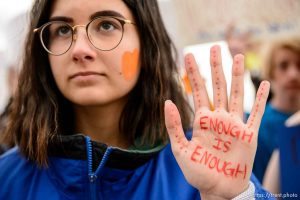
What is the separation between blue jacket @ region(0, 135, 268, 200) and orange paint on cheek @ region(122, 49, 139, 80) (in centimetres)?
29

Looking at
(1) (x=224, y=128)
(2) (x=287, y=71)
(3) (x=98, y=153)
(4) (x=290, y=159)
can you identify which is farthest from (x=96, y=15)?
(2) (x=287, y=71)

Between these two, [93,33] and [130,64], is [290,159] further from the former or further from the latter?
[93,33]

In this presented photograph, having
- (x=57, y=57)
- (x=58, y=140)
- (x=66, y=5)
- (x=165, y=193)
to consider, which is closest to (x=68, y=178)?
(x=58, y=140)

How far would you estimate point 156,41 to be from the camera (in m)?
1.49

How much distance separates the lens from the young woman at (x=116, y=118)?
1.11m

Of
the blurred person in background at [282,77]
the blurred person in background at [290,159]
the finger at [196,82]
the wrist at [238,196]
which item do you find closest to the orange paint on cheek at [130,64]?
the finger at [196,82]

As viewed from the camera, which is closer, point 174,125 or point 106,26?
point 174,125

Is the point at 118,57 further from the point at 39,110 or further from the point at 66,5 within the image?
the point at 39,110

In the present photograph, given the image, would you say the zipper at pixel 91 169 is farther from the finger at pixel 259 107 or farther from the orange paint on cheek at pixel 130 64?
the finger at pixel 259 107

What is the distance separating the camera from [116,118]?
4.86ft

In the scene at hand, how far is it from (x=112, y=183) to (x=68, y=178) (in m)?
0.14

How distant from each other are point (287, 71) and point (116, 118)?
56.2 inches

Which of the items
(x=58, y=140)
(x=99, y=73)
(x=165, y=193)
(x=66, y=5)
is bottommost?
(x=165, y=193)

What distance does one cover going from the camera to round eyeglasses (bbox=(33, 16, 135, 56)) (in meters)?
1.33
